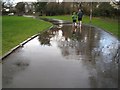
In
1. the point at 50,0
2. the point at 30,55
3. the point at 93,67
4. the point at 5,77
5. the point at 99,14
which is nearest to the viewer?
the point at 5,77

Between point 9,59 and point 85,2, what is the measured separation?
55.4 metres

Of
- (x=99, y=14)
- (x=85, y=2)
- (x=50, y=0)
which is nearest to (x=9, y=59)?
(x=99, y=14)

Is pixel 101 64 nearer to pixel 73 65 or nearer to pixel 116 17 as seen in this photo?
pixel 73 65

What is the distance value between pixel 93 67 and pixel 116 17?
38169 millimetres

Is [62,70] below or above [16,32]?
below

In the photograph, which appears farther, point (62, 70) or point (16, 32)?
point (16, 32)

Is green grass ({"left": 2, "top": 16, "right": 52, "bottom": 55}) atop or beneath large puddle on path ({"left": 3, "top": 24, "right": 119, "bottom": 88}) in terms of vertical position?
atop

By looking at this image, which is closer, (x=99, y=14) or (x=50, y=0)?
(x=99, y=14)

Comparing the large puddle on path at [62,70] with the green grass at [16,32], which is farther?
the green grass at [16,32]

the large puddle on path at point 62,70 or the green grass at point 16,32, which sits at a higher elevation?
the green grass at point 16,32

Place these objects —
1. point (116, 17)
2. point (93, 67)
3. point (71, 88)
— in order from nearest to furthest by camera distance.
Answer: point (71, 88), point (93, 67), point (116, 17)

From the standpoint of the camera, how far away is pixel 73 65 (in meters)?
9.55

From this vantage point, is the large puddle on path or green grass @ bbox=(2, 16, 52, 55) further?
green grass @ bbox=(2, 16, 52, 55)

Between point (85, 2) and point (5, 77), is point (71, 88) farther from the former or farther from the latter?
point (85, 2)
